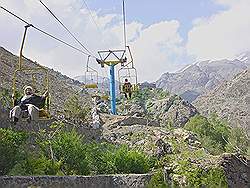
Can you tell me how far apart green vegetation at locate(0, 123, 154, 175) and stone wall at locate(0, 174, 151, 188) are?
0.64 m

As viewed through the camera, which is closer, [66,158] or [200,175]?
[66,158]

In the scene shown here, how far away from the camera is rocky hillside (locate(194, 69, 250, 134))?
238 ft

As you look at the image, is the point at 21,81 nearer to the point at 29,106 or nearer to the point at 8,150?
the point at 29,106

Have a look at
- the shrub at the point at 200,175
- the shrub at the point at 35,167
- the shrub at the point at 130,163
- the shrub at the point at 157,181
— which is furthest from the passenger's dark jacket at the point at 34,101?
the shrub at the point at 200,175

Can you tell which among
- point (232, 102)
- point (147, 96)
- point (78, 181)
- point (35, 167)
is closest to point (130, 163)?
point (78, 181)

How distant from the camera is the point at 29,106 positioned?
12.8 meters

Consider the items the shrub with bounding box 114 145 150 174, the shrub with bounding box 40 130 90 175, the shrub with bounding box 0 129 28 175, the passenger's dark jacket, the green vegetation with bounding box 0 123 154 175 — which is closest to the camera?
the shrub with bounding box 0 129 28 175

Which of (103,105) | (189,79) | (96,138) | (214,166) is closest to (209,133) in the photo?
(103,105)

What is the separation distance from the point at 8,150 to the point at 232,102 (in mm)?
70205

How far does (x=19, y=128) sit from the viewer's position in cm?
1364

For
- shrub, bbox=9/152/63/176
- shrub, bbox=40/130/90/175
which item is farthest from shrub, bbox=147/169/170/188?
shrub, bbox=9/152/63/176

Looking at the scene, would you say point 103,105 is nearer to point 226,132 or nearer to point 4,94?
point 226,132

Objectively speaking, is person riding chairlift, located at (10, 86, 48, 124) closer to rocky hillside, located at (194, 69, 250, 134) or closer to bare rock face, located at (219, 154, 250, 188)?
bare rock face, located at (219, 154, 250, 188)

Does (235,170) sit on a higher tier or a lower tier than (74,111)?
lower
